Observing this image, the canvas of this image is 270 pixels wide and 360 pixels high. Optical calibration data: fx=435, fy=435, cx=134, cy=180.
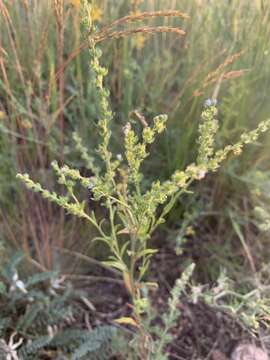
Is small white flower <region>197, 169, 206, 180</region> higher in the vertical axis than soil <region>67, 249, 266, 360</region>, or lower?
higher

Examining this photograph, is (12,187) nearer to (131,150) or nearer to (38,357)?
(38,357)

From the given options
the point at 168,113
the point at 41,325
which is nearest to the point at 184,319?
the point at 41,325

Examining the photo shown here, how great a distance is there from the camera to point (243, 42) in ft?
3.67

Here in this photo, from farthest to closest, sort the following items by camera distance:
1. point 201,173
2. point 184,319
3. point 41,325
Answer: point 184,319, point 41,325, point 201,173

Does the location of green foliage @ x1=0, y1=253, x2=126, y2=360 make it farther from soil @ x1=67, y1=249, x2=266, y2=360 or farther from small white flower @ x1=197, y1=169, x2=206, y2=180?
small white flower @ x1=197, y1=169, x2=206, y2=180

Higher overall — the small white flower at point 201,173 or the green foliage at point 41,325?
the small white flower at point 201,173

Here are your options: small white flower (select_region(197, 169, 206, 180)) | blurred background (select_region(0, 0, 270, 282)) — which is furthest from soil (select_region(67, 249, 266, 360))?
small white flower (select_region(197, 169, 206, 180))

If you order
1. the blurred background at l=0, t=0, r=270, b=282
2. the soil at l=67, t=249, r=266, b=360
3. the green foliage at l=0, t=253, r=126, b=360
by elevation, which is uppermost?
the blurred background at l=0, t=0, r=270, b=282

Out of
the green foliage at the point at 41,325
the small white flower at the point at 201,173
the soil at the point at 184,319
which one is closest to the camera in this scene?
the small white flower at the point at 201,173

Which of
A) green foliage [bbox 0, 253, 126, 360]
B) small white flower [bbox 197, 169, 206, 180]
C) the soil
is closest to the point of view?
small white flower [bbox 197, 169, 206, 180]

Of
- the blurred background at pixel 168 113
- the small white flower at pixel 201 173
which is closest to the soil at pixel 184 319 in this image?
the blurred background at pixel 168 113

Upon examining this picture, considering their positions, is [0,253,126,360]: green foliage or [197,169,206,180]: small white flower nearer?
[197,169,206,180]: small white flower

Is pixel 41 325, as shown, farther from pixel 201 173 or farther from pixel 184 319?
pixel 201 173

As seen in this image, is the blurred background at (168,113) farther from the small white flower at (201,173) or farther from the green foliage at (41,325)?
the small white flower at (201,173)
